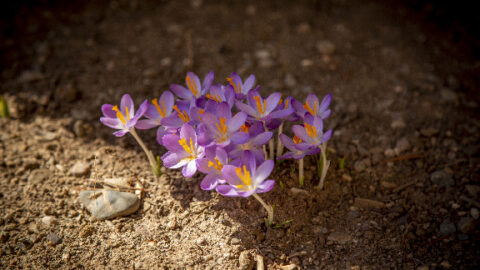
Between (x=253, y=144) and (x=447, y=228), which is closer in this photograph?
(x=253, y=144)

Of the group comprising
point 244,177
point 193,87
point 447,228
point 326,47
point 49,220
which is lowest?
point 447,228

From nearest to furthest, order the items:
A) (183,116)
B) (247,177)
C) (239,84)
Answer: (247,177) → (183,116) → (239,84)

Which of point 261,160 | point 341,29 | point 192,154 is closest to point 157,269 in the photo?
point 192,154

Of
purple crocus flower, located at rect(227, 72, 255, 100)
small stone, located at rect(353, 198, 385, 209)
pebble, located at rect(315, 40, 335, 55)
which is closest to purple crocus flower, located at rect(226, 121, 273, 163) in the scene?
purple crocus flower, located at rect(227, 72, 255, 100)

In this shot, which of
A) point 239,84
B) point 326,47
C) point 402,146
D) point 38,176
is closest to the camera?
point 239,84

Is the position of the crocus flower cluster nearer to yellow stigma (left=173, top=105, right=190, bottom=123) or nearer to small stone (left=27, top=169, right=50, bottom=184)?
yellow stigma (left=173, top=105, right=190, bottom=123)

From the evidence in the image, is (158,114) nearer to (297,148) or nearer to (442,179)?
(297,148)

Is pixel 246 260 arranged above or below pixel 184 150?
below

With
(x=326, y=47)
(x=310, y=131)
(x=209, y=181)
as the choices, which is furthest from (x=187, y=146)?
(x=326, y=47)
